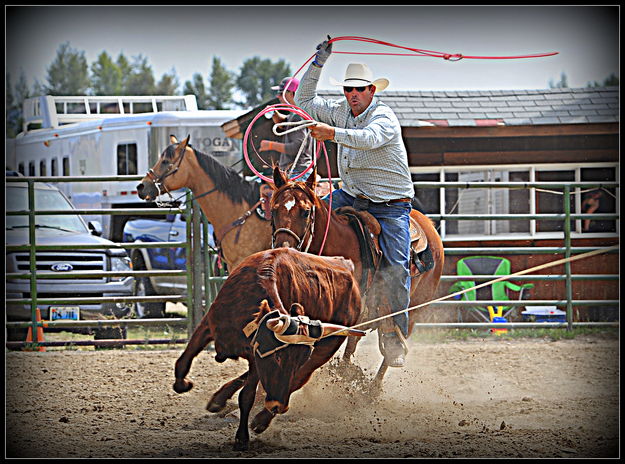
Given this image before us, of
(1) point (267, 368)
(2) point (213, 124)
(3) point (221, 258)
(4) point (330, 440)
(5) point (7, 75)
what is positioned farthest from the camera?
(2) point (213, 124)

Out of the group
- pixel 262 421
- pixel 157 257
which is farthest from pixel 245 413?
pixel 157 257

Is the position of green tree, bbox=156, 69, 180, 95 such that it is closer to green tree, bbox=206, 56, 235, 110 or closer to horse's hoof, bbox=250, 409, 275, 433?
green tree, bbox=206, 56, 235, 110

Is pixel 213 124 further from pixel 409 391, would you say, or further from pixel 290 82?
pixel 409 391

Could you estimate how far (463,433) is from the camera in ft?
15.7

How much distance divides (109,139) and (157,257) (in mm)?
3770

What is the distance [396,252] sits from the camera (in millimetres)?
5277

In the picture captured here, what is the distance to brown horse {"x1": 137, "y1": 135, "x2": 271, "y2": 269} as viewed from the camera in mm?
7242

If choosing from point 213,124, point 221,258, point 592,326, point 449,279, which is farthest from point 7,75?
point 213,124

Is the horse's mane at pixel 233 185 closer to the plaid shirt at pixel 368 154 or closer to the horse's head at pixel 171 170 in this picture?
the horse's head at pixel 171 170

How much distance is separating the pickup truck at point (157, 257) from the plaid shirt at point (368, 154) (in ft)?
17.3

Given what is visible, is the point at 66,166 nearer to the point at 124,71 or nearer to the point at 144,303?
Answer: the point at 144,303

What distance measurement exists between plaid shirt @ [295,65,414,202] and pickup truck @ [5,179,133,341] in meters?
3.65

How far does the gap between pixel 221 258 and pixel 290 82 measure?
6.07 ft

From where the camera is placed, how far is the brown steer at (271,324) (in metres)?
3.87
